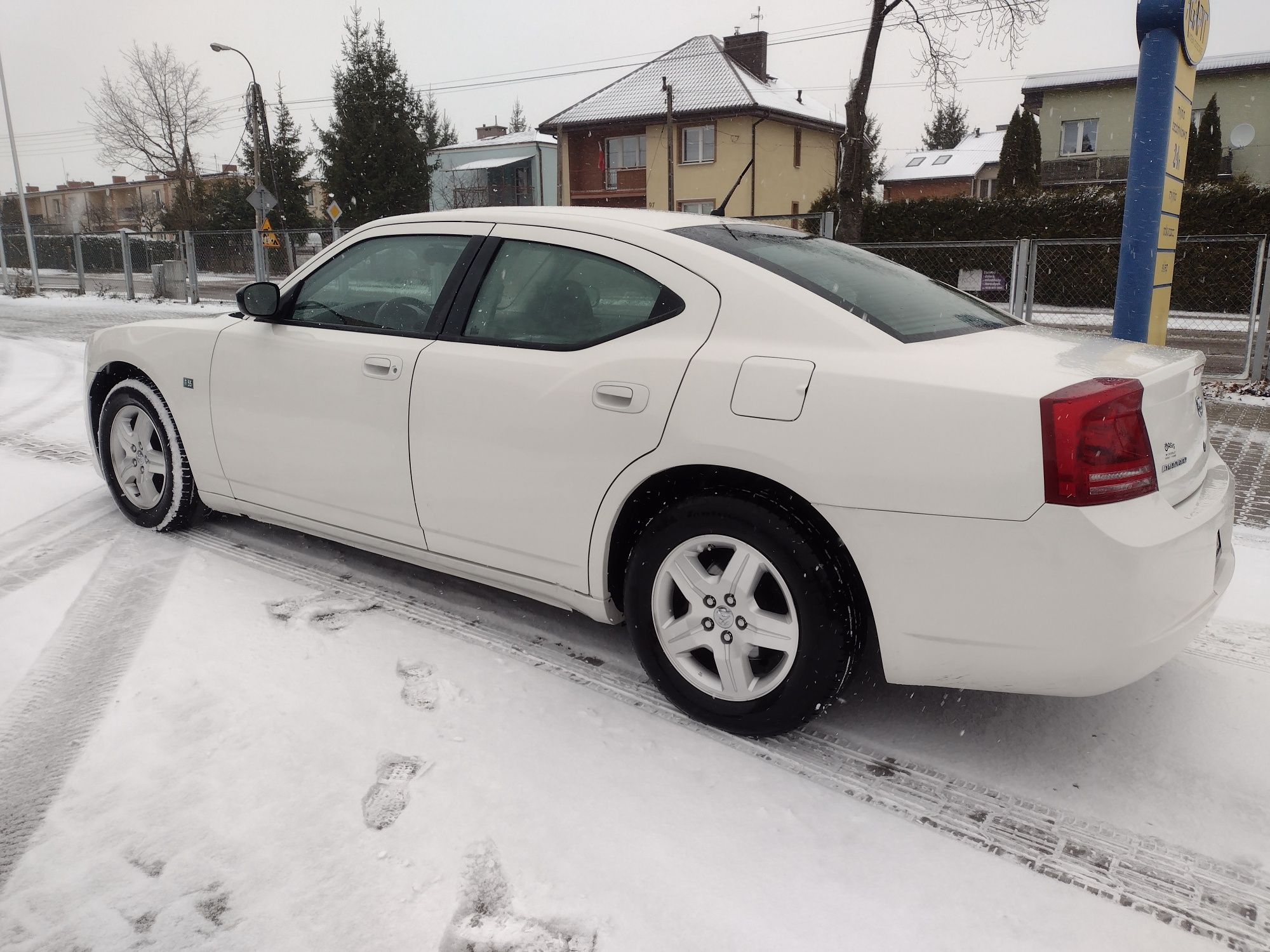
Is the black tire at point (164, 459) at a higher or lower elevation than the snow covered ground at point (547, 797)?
higher

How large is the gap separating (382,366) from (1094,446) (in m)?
2.31

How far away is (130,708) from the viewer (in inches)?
111

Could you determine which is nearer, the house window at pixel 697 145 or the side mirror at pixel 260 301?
the side mirror at pixel 260 301

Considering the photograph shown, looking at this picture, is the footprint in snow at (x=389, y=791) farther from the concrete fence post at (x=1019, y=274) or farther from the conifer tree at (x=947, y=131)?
the conifer tree at (x=947, y=131)

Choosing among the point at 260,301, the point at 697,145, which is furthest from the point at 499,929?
the point at 697,145

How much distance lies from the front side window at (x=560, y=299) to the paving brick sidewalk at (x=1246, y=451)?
3.41 meters

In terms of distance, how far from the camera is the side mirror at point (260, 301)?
372 centimetres

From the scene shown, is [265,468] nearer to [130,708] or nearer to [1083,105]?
[130,708]

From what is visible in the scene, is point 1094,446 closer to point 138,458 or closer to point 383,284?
point 383,284

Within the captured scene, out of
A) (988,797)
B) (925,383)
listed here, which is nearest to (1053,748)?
(988,797)

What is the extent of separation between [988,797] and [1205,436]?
1304 mm

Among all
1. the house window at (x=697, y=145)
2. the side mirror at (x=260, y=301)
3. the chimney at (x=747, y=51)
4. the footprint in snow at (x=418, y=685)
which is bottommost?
the footprint in snow at (x=418, y=685)

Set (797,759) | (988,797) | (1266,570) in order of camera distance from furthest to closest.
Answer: (1266,570), (797,759), (988,797)

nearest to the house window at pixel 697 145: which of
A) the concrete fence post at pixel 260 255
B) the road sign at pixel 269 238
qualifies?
the road sign at pixel 269 238
